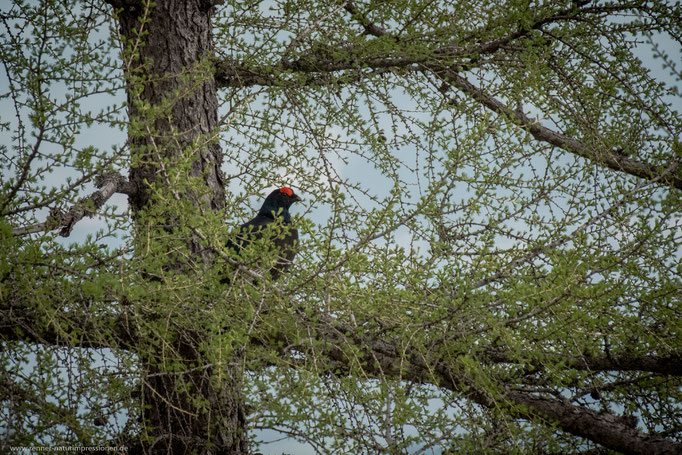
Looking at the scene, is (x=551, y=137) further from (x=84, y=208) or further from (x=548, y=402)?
(x=84, y=208)

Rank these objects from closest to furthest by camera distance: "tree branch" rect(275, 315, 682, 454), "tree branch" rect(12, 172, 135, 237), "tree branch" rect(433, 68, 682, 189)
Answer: "tree branch" rect(12, 172, 135, 237)
"tree branch" rect(275, 315, 682, 454)
"tree branch" rect(433, 68, 682, 189)

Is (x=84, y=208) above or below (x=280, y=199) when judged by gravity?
below

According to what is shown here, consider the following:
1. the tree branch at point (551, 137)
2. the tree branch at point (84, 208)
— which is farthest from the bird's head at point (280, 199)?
the tree branch at point (551, 137)

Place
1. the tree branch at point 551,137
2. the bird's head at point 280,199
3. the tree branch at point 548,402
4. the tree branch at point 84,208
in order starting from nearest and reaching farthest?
the tree branch at point 84,208 → the tree branch at point 548,402 → the tree branch at point 551,137 → the bird's head at point 280,199

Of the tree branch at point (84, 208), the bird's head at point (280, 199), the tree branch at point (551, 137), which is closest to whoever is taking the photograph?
the tree branch at point (84, 208)

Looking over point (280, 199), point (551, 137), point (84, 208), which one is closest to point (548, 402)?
point (551, 137)

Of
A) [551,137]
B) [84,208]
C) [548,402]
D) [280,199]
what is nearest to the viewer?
[84,208]

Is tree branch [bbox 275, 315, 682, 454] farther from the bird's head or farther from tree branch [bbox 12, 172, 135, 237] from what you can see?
the bird's head

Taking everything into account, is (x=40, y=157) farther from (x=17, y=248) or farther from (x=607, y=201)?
(x=607, y=201)

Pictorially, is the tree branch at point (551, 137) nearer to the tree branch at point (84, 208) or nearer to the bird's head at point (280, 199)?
the bird's head at point (280, 199)

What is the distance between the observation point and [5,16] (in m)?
2.76

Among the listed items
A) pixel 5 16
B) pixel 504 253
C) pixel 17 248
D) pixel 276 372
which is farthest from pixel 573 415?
pixel 5 16

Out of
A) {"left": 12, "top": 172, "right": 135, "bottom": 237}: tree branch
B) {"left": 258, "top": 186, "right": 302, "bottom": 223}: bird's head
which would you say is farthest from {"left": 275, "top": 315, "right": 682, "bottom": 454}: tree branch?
{"left": 258, "top": 186, "right": 302, "bottom": 223}: bird's head

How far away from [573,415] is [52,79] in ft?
8.84
